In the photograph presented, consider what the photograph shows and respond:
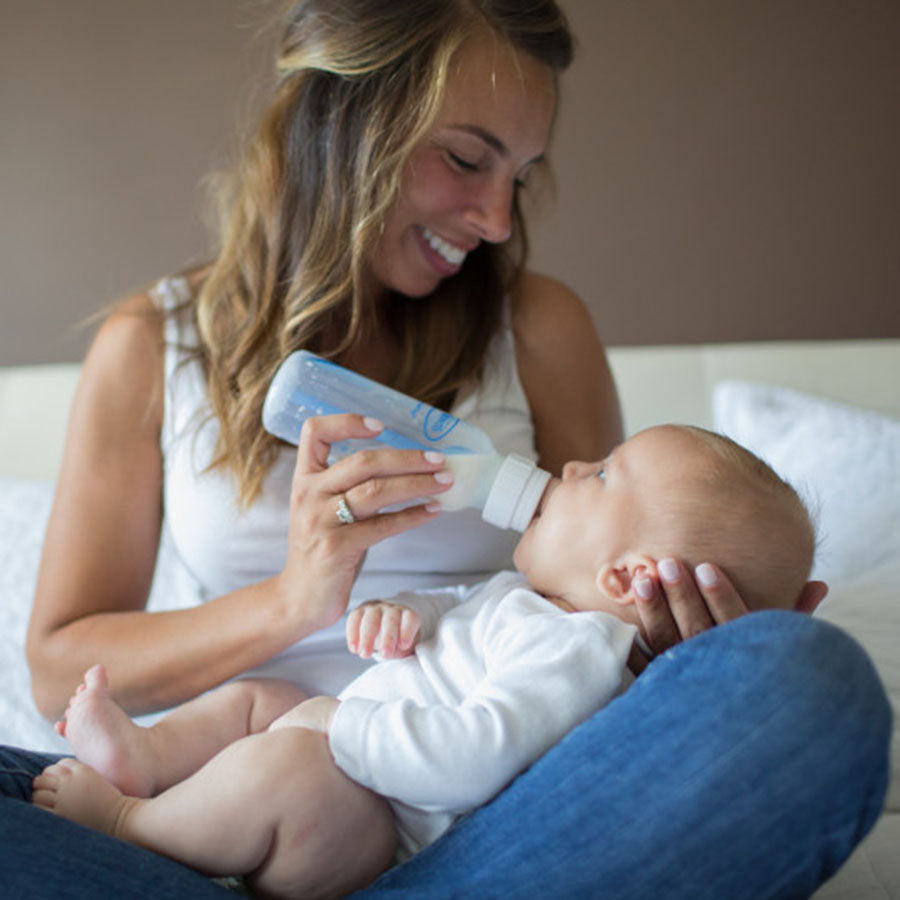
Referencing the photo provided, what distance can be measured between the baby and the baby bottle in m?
0.04

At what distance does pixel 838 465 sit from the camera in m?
1.59

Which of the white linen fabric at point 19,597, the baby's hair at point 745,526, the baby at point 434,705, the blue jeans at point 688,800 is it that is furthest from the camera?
the white linen fabric at point 19,597

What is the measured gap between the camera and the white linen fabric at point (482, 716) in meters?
0.78

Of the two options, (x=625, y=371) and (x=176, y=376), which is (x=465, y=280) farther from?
(x=625, y=371)

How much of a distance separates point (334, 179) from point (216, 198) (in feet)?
1.07

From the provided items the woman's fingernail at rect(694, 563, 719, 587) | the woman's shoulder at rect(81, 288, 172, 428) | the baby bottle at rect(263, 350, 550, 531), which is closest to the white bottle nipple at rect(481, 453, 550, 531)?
the baby bottle at rect(263, 350, 550, 531)

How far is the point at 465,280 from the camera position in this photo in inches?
56.7

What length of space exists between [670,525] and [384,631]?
1.00 ft

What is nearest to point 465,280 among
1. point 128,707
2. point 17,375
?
point 128,707

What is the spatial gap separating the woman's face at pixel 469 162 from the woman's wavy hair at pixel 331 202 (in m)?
0.03

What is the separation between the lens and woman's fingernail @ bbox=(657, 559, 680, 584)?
87 cm

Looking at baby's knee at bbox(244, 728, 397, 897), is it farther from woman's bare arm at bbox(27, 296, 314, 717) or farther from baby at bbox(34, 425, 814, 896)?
woman's bare arm at bbox(27, 296, 314, 717)

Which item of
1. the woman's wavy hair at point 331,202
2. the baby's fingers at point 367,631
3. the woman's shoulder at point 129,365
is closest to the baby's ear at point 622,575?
the baby's fingers at point 367,631

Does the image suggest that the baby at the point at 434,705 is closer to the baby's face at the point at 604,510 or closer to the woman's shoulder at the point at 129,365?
the baby's face at the point at 604,510
